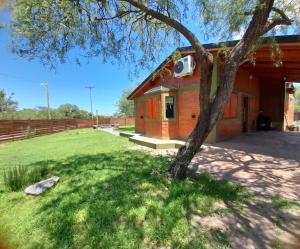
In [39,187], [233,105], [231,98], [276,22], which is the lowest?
[39,187]

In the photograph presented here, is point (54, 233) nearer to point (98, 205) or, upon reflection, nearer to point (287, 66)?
point (98, 205)

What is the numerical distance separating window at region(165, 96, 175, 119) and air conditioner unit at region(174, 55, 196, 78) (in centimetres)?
118

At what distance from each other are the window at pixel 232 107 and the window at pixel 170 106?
2.53 meters

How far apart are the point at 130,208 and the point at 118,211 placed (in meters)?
0.19

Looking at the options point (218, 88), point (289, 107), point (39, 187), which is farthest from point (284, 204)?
point (289, 107)

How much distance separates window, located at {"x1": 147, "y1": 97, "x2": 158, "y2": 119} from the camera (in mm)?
11211

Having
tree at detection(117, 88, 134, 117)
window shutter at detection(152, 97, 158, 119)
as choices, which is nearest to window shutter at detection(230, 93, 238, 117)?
window shutter at detection(152, 97, 158, 119)

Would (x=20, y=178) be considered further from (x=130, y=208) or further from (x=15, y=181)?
(x=130, y=208)

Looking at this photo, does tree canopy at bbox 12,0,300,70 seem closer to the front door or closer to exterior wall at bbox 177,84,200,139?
exterior wall at bbox 177,84,200,139

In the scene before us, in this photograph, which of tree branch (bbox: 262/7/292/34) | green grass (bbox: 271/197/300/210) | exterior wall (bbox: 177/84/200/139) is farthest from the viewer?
exterior wall (bbox: 177/84/200/139)

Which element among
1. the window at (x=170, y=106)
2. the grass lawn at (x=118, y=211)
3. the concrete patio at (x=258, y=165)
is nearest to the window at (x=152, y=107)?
the window at (x=170, y=106)

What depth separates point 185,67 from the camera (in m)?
9.57

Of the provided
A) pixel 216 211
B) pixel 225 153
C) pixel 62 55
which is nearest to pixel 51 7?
pixel 62 55

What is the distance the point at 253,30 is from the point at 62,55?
4159 millimetres
